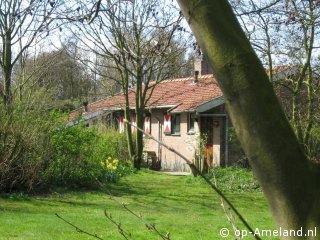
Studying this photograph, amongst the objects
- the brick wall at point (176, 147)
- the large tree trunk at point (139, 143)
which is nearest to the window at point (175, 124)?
the brick wall at point (176, 147)

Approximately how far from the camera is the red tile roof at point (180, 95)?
23.5m

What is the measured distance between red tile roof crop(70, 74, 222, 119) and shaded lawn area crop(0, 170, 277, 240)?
6.87m

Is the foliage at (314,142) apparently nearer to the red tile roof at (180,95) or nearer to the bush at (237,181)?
the bush at (237,181)

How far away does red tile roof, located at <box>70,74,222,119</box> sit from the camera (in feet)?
77.2

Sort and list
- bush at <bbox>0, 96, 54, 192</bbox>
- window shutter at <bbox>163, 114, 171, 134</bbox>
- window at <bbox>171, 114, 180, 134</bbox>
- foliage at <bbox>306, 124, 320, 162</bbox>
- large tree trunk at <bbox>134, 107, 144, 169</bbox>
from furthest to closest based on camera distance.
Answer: window shutter at <bbox>163, 114, 171, 134</bbox> → window at <bbox>171, 114, 180, 134</bbox> → large tree trunk at <bbox>134, 107, 144, 169</bbox> → foliage at <bbox>306, 124, 320, 162</bbox> → bush at <bbox>0, 96, 54, 192</bbox>

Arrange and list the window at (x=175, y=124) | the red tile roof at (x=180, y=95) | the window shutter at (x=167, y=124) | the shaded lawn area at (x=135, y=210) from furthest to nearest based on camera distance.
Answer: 1. the window shutter at (x=167, y=124)
2. the window at (x=175, y=124)
3. the red tile roof at (x=180, y=95)
4. the shaded lawn area at (x=135, y=210)

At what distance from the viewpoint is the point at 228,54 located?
1.24 meters

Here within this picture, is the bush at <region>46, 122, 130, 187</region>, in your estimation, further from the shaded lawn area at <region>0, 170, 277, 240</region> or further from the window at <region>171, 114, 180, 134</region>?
the window at <region>171, 114, 180, 134</region>

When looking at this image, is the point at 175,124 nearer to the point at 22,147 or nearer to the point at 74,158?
the point at 74,158

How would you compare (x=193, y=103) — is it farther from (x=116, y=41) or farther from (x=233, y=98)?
(x=233, y=98)

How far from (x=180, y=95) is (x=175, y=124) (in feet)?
5.69

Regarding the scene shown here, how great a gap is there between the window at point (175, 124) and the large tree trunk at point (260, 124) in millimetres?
24367

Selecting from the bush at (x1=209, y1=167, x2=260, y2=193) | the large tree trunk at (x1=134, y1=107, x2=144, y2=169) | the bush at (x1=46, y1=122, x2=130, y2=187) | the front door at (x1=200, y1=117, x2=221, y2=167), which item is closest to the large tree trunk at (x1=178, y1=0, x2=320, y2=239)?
the bush at (x1=46, y1=122, x2=130, y2=187)

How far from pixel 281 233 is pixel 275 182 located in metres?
0.12
